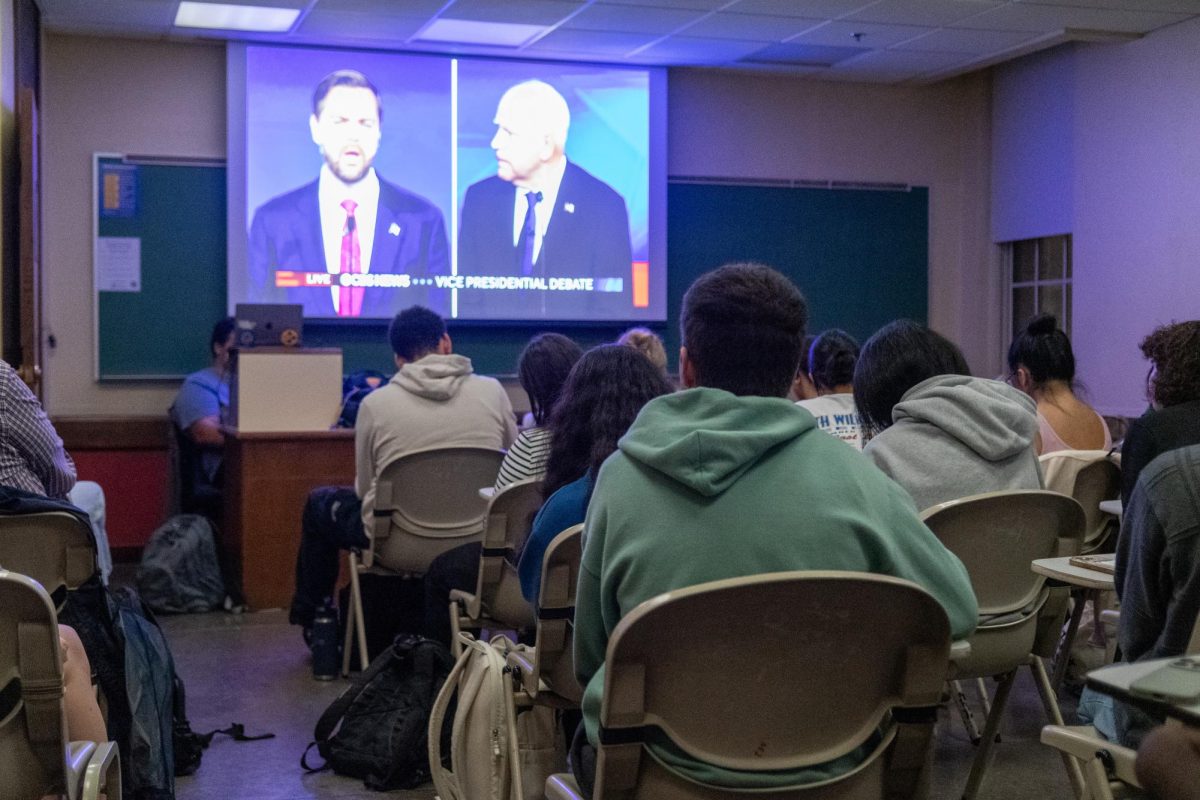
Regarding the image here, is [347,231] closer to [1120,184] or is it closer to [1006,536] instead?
[1120,184]

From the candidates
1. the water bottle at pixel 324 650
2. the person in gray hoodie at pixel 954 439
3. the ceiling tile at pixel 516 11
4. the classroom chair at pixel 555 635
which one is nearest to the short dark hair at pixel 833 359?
the person in gray hoodie at pixel 954 439

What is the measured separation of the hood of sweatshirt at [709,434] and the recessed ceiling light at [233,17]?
18.2ft

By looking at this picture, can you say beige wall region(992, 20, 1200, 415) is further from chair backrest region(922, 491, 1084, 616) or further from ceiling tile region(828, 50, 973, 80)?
chair backrest region(922, 491, 1084, 616)

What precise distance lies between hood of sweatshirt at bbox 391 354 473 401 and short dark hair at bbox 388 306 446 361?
151mm

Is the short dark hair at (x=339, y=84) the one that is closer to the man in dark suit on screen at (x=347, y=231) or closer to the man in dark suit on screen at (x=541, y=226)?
the man in dark suit on screen at (x=347, y=231)

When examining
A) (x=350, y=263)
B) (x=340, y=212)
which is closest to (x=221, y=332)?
(x=350, y=263)

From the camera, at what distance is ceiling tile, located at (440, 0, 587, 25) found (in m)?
6.41

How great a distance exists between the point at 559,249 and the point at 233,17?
232cm

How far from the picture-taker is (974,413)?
2703mm

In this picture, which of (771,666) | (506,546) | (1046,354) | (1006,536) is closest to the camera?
(771,666)

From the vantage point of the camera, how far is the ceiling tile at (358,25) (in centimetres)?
666

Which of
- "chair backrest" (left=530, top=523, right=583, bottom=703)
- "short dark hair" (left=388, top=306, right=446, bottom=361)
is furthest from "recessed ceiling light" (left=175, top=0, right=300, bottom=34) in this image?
"chair backrest" (left=530, top=523, right=583, bottom=703)

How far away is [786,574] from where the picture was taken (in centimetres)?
139

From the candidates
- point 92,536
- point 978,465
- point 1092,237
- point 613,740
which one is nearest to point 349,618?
point 92,536
